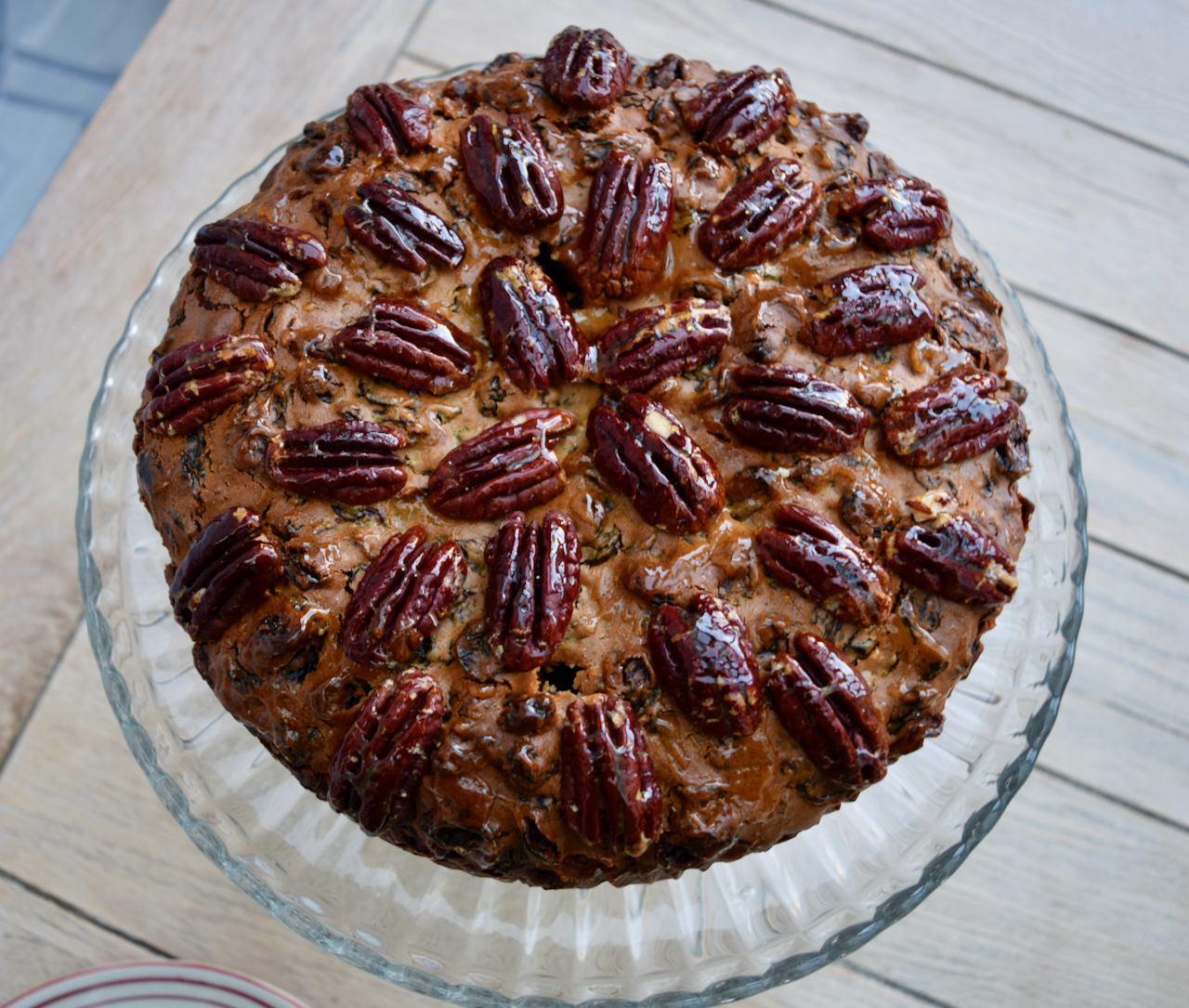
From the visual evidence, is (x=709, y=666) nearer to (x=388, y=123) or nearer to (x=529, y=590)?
(x=529, y=590)

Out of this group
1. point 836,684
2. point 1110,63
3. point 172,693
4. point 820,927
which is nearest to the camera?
point 836,684

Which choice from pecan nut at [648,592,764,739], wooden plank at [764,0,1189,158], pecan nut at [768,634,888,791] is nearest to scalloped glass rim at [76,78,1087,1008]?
pecan nut at [768,634,888,791]

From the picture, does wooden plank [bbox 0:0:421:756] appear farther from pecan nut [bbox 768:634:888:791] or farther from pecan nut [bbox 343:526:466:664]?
pecan nut [bbox 768:634:888:791]

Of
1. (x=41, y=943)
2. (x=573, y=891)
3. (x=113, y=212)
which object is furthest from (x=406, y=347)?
(x=41, y=943)

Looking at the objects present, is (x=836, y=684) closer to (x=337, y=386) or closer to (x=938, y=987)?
(x=337, y=386)

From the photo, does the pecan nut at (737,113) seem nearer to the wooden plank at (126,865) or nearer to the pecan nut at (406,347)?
the pecan nut at (406,347)

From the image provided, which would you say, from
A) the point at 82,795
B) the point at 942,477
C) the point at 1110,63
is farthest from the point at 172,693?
the point at 1110,63

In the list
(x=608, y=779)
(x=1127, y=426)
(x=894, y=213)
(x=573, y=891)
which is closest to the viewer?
(x=608, y=779)
